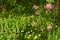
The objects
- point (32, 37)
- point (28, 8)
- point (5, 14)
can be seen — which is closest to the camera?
point (32, 37)

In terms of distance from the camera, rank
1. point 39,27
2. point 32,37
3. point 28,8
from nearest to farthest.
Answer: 1. point 32,37
2. point 39,27
3. point 28,8

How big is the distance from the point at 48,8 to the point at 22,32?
842 mm

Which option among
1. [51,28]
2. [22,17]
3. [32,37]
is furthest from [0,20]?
[51,28]

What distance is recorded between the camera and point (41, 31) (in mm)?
4508

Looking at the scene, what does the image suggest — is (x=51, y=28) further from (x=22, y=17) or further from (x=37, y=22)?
(x=22, y=17)

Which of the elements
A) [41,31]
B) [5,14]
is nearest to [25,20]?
[41,31]

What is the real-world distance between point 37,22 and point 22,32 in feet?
1.35

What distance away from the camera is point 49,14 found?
468cm

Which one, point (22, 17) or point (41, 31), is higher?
point (22, 17)

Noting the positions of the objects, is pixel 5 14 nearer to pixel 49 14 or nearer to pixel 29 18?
pixel 29 18

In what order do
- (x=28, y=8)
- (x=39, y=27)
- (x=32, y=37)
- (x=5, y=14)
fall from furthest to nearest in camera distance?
(x=28, y=8)
(x=5, y=14)
(x=39, y=27)
(x=32, y=37)

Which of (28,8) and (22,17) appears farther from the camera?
(28,8)

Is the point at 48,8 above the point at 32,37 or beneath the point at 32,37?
above

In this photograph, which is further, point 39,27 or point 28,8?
point 28,8
